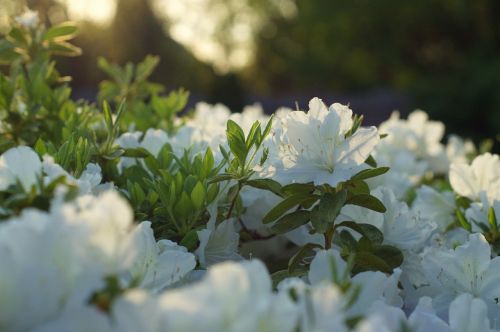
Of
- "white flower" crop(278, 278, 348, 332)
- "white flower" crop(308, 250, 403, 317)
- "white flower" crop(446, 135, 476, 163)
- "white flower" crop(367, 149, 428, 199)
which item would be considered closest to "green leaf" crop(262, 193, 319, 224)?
"white flower" crop(308, 250, 403, 317)

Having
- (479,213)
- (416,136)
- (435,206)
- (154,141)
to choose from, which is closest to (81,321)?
(154,141)

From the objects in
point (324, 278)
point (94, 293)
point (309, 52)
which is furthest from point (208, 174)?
point (309, 52)

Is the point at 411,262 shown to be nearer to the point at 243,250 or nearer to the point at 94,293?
the point at 243,250

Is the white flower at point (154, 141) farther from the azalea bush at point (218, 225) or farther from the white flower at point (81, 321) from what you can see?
the white flower at point (81, 321)

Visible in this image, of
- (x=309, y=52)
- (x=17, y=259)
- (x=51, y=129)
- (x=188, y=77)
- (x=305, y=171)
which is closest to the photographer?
(x=17, y=259)

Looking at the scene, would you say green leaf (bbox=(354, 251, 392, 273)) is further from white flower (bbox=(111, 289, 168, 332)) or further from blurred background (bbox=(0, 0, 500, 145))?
blurred background (bbox=(0, 0, 500, 145))

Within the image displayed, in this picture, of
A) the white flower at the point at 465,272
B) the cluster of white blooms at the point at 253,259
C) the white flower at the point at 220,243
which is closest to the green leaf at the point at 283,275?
the cluster of white blooms at the point at 253,259

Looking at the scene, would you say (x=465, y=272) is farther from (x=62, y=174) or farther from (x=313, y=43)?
(x=313, y=43)
